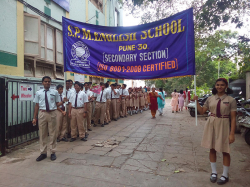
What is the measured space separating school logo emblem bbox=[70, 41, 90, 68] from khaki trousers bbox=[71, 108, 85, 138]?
4.37 feet

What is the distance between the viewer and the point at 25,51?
685cm

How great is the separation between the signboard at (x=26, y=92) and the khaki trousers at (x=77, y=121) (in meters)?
1.28

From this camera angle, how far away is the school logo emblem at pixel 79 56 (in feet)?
17.4

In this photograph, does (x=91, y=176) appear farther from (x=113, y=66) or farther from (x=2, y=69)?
(x=2, y=69)

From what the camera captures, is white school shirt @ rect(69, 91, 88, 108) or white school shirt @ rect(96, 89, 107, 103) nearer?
white school shirt @ rect(69, 91, 88, 108)

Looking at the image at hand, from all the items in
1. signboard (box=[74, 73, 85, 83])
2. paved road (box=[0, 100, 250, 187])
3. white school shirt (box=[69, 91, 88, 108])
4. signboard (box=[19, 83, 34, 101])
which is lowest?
paved road (box=[0, 100, 250, 187])

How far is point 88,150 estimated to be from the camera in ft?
15.3

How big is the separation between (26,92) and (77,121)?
165 centimetres

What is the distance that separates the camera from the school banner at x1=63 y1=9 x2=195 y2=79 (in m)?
4.57

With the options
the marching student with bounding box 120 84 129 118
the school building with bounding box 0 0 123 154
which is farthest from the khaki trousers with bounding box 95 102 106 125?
the marching student with bounding box 120 84 129 118

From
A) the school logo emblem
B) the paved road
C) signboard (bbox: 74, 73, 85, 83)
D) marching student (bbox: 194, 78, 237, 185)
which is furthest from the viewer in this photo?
signboard (bbox: 74, 73, 85, 83)

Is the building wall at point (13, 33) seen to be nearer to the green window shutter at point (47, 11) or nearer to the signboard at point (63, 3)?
the green window shutter at point (47, 11)

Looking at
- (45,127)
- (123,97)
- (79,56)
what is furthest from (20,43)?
(123,97)

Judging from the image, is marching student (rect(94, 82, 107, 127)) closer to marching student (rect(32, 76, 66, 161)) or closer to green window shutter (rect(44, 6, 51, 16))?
marching student (rect(32, 76, 66, 161))
